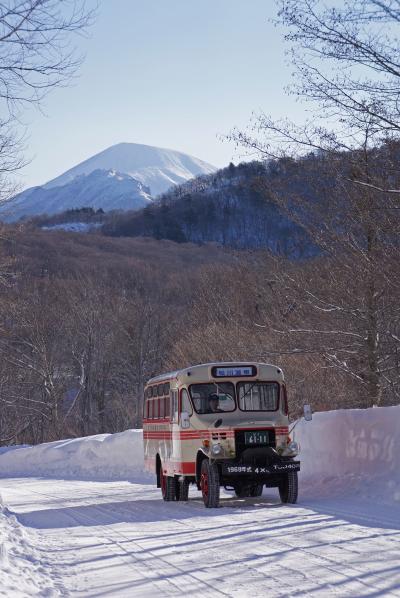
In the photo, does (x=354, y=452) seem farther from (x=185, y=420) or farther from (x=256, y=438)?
(x=185, y=420)

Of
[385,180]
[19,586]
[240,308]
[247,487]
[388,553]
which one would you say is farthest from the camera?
[240,308]

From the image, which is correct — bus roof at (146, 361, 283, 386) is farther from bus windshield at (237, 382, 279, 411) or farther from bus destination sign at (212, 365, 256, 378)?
bus windshield at (237, 382, 279, 411)

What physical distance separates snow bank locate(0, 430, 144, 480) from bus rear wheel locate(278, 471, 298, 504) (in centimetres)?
Result: 1565

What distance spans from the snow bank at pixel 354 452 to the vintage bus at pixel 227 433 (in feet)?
4.28

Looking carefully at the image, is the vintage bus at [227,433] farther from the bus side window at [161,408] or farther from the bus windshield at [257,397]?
the bus side window at [161,408]

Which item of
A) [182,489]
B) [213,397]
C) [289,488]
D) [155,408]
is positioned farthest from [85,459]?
[289,488]

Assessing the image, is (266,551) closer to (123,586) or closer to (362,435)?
(123,586)

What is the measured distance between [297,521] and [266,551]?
3094 mm

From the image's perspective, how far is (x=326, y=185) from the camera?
2069 centimetres

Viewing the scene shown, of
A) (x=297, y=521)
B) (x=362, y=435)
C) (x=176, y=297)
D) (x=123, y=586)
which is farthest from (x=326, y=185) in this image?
(x=176, y=297)

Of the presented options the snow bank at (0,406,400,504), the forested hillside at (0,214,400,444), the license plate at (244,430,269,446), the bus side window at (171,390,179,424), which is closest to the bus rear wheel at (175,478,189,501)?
the bus side window at (171,390,179,424)

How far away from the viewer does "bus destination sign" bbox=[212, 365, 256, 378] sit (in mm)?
19156

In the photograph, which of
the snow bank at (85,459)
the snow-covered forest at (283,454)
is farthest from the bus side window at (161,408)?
the snow bank at (85,459)

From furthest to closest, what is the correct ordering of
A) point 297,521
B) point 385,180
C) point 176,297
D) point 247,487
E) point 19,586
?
point 176,297 < point 247,487 < point 385,180 < point 297,521 < point 19,586
